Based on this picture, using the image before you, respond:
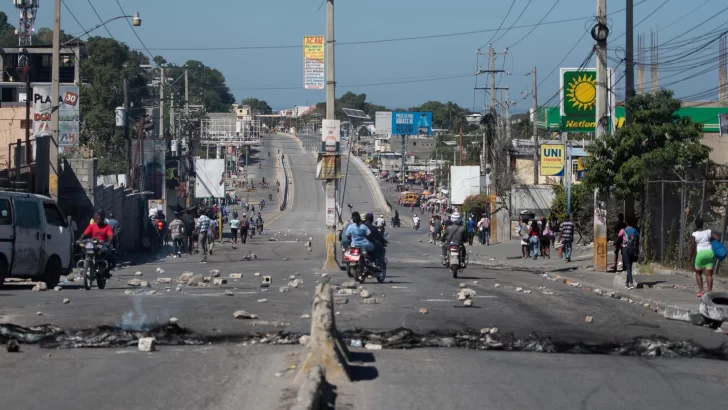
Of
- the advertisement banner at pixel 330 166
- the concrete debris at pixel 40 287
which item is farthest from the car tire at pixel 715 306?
the advertisement banner at pixel 330 166

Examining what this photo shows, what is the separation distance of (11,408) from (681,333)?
31.8 ft

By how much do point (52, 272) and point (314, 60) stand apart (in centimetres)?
1103

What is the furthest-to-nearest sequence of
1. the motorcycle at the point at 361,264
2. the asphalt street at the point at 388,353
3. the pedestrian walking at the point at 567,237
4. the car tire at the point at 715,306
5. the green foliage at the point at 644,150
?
the pedestrian walking at the point at 567,237, the green foliage at the point at 644,150, the motorcycle at the point at 361,264, the car tire at the point at 715,306, the asphalt street at the point at 388,353

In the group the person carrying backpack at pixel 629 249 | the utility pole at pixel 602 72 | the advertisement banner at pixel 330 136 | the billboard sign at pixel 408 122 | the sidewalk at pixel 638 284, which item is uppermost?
the billboard sign at pixel 408 122

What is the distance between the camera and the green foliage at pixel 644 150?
25.3 m

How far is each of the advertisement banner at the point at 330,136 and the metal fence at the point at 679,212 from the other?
30.6 ft

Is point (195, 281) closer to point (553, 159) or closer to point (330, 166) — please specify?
point (330, 166)

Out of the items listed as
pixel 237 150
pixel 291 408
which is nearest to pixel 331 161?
pixel 291 408

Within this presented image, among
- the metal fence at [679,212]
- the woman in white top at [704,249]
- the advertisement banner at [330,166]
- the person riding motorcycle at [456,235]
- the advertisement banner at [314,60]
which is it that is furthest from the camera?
the advertisement banner at [314,60]

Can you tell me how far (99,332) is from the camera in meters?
11.1

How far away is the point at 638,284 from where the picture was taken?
20719 mm

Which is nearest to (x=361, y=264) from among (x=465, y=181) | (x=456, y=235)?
(x=456, y=235)

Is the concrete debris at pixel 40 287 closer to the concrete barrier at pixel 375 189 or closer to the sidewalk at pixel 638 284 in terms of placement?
the sidewalk at pixel 638 284

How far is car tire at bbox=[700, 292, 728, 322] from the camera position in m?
14.0
